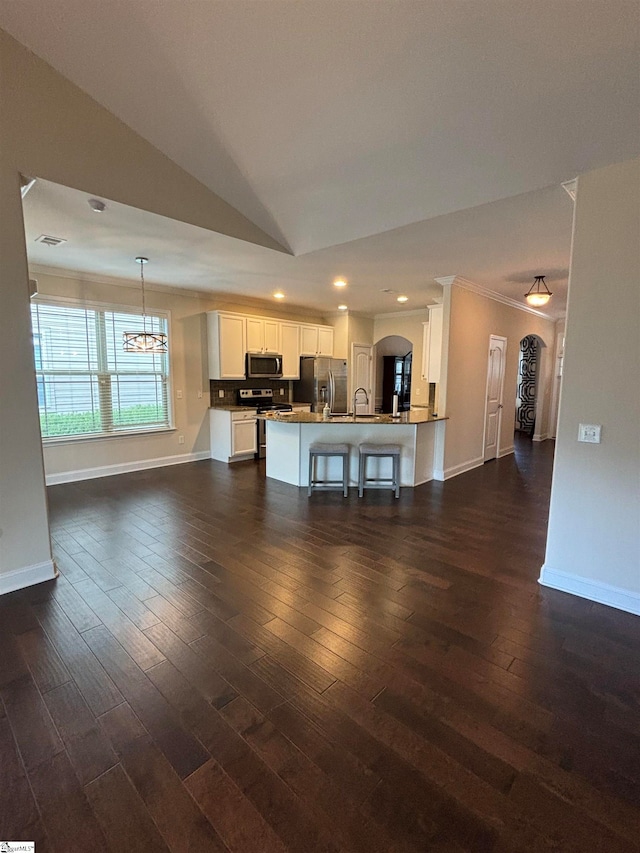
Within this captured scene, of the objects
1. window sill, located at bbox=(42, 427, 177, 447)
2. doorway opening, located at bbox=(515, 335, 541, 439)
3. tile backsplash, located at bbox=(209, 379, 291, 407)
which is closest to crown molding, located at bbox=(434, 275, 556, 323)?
doorway opening, located at bbox=(515, 335, 541, 439)

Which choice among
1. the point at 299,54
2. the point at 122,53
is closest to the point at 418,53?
the point at 299,54

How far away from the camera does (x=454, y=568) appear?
3023mm

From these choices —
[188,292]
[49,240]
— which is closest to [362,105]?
[49,240]

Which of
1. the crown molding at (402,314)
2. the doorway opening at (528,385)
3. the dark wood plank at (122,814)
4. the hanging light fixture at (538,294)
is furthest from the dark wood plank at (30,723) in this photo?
the doorway opening at (528,385)

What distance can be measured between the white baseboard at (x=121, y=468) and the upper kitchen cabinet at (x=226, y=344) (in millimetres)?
1335

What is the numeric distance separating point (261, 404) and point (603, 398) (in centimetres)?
548

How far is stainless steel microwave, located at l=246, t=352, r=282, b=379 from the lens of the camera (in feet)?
21.7

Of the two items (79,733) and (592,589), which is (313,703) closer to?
(79,733)

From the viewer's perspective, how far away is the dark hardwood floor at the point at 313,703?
1315 millimetres

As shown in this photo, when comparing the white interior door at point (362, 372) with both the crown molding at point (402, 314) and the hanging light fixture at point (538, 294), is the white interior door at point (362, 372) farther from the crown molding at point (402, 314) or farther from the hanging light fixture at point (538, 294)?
the hanging light fixture at point (538, 294)

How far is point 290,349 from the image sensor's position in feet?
23.8

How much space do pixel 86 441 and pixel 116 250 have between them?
255 cm

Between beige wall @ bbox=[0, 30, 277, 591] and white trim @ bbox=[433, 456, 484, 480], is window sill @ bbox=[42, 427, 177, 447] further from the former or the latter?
white trim @ bbox=[433, 456, 484, 480]

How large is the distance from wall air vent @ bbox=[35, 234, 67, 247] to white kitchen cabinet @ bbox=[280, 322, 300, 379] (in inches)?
147
